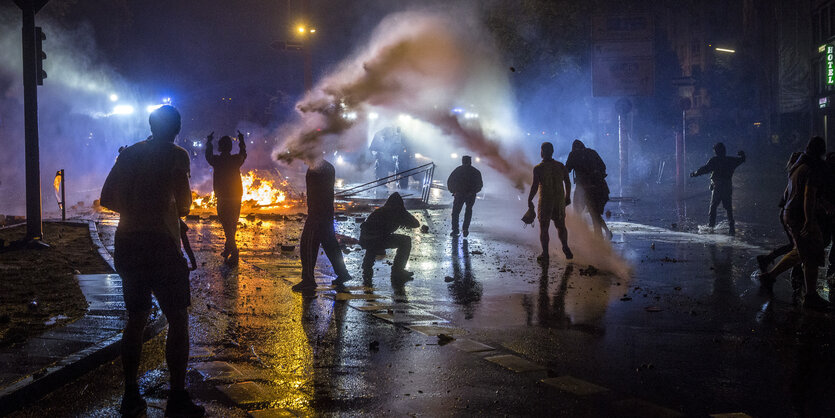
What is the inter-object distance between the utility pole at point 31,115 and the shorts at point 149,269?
8363 mm

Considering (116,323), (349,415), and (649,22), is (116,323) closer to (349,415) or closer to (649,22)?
(349,415)

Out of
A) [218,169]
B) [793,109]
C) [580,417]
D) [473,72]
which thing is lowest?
[580,417]

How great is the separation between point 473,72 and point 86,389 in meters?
33.8

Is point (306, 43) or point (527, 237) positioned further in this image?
point (306, 43)

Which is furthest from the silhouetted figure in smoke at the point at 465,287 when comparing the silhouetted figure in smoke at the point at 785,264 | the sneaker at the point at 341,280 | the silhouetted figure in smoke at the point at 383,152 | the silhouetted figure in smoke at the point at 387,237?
the silhouetted figure in smoke at the point at 383,152

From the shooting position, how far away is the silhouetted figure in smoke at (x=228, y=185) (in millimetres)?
10922

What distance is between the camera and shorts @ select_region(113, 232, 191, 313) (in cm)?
434

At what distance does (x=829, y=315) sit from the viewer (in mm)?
7094

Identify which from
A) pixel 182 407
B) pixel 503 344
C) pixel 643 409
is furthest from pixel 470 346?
pixel 182 407

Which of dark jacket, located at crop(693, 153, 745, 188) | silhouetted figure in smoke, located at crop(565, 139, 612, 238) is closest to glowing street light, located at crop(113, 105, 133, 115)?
silhouetted figure in smoke, located at crop(565, 139, 612, 238)

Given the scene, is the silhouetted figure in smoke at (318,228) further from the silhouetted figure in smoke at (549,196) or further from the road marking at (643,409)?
the road marking at (643,409)

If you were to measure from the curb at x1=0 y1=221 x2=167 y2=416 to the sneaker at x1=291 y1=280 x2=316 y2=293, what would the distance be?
2.52 m

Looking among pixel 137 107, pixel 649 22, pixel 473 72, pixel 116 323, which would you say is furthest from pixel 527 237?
pixel 137 107

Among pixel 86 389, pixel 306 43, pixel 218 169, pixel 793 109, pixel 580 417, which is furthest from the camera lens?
pixel 793 109
